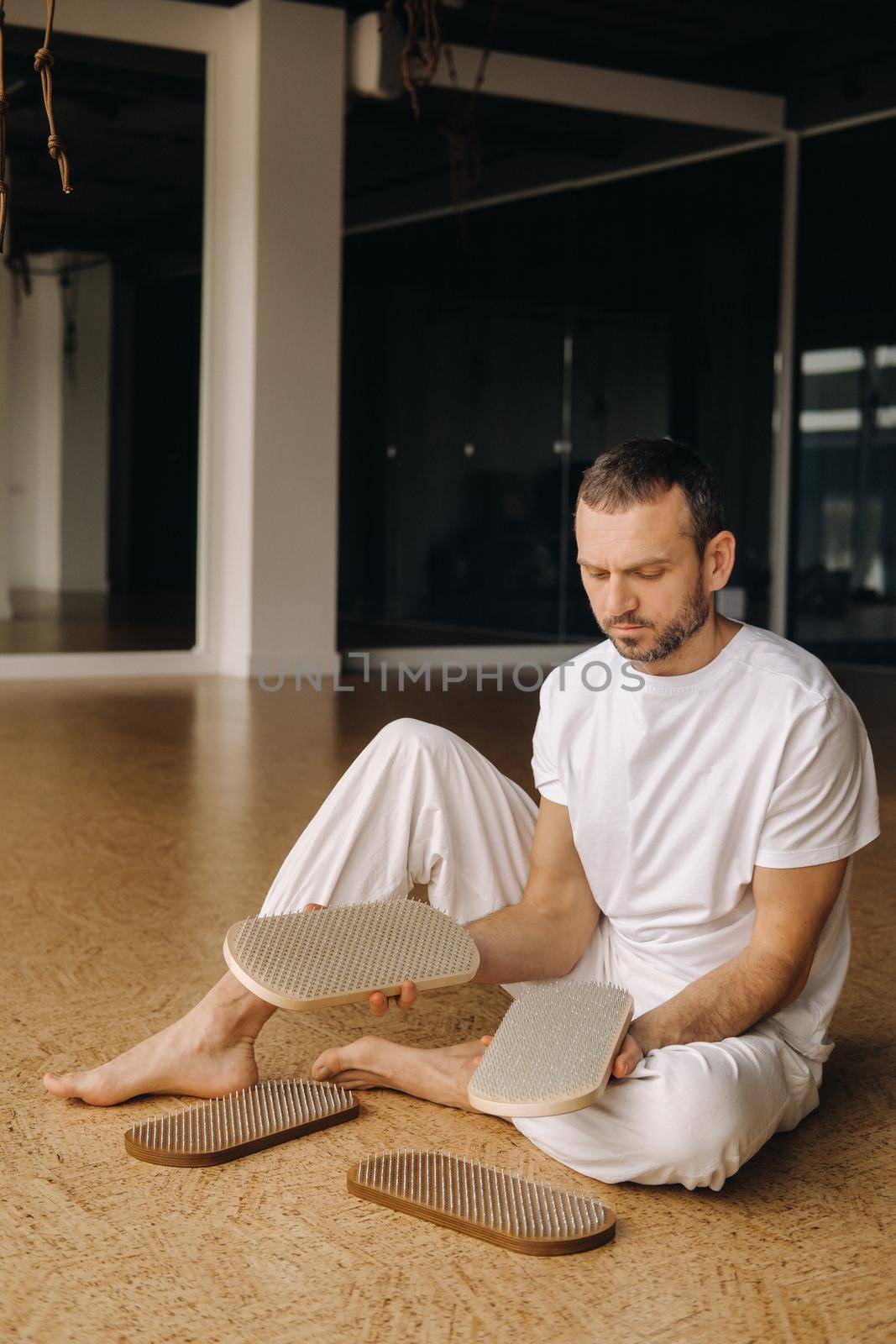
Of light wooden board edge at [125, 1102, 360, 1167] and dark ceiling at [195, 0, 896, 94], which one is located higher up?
dark ceiling at [195, 0, 896, 94]

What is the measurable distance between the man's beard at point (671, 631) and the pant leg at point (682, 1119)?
42 cm

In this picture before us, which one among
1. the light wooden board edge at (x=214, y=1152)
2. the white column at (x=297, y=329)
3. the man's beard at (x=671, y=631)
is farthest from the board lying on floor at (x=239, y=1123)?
the white column at (x=297, y=329)

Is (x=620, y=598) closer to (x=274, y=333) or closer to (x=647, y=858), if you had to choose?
(x=647, y=858)

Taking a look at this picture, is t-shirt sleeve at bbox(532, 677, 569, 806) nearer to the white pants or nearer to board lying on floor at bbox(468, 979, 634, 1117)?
the white pants

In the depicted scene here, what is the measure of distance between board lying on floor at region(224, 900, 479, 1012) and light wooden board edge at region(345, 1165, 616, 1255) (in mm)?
218

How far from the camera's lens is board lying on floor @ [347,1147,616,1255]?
1491mm

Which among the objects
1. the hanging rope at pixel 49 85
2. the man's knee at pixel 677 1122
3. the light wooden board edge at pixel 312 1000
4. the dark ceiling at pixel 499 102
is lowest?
the man's knee at pixel 677 1122

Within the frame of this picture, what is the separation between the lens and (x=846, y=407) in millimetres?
8219

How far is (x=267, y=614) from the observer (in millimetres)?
7176

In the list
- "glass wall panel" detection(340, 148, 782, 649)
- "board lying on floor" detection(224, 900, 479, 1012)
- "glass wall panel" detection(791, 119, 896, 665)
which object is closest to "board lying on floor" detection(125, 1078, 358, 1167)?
"board lying on floor" detection(224, 900, 479, 1012)

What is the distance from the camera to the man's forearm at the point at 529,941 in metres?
1.83

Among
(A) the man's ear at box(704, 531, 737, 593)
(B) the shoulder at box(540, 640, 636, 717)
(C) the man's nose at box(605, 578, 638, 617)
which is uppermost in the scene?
(A) the man's ear at box(704, 531, 737, 593)

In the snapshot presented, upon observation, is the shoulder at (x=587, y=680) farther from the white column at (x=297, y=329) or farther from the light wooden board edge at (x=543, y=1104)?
the white column at (x=297, y=329)

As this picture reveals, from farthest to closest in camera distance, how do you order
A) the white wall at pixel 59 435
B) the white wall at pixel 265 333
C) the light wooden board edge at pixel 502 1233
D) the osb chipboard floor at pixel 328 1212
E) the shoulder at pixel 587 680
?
the white wall at pixel 59 435, the white wall at pixel 265 333, the shoulder at pixel 587 680, the light wooden board edge at pixel 502 1233, the osb chipboard floor at pixel 328 1212
